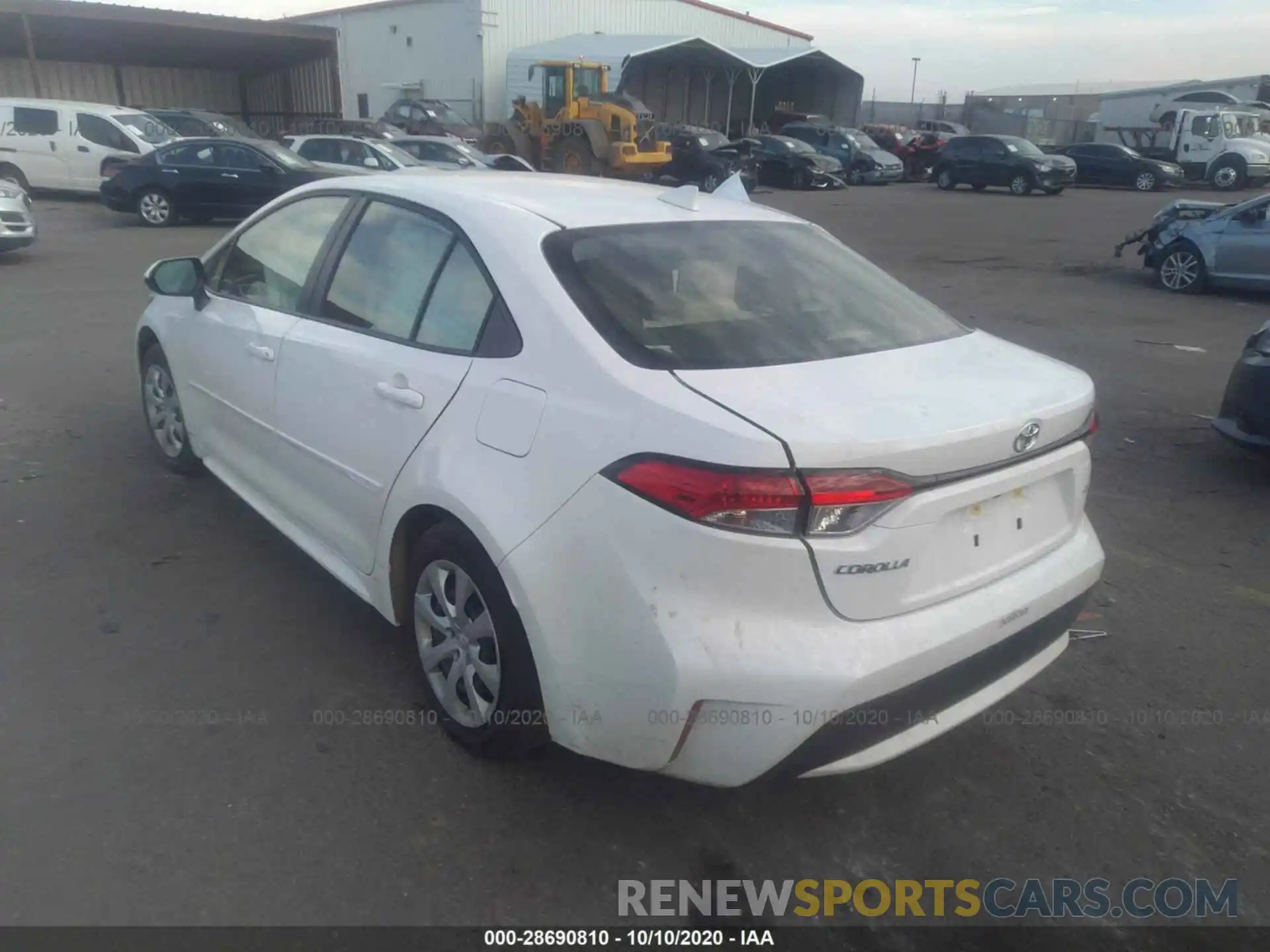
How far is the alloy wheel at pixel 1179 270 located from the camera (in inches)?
484

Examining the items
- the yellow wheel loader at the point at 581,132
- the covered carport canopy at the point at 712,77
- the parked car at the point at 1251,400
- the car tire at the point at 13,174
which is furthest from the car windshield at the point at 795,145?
the parked car at the point at 1251,400

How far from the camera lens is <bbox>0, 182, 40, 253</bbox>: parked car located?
1168cm

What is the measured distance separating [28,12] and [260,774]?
31.8 m

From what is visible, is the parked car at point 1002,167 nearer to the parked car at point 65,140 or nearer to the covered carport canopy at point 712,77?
the covered carport canopy at point 712,77

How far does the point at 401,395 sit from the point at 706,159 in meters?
26.5

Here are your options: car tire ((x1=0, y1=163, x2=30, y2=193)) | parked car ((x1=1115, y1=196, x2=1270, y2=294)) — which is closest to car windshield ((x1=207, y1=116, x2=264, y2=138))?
car tire ((x1=0, y1=163, x2=30, y2=193))

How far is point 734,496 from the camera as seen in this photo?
7.34ft

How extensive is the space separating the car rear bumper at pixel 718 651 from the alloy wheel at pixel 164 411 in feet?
10.4

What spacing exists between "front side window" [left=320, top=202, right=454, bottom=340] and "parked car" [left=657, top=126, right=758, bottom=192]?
78.7 ft

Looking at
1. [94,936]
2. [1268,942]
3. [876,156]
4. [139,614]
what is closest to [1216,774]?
[1268,942]

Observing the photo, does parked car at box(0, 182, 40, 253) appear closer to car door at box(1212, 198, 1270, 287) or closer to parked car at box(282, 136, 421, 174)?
parked car at box(282, 136, 421, 174)

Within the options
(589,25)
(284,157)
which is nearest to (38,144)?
(284,157)

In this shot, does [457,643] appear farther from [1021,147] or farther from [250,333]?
[1021,147]

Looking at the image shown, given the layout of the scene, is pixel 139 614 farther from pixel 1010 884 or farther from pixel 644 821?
pixel 1010 884
